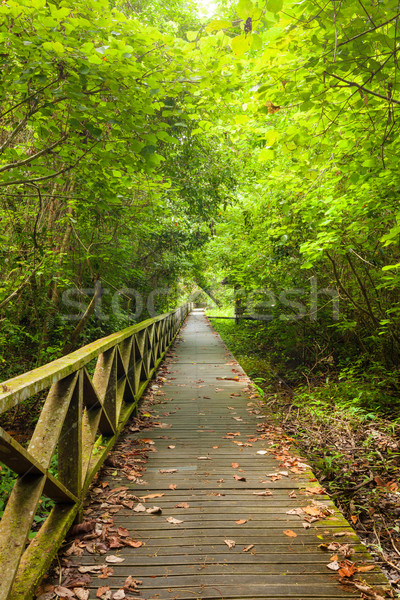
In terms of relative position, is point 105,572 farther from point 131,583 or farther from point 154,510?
point 154,510

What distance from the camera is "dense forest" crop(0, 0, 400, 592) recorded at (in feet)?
Answer: 9.11

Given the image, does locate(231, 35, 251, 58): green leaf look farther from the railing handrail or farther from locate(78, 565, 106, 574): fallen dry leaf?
locate(78, 565, 106, 574): fallen dry leaf

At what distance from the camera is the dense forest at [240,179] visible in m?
2.78

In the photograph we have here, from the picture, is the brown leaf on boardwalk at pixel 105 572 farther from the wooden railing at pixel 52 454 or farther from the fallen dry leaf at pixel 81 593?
the wooden railing at pixel 52 454

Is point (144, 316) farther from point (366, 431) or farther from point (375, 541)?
point (375, 541)

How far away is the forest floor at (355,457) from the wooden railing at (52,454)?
87.0 inches

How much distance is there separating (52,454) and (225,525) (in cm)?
135

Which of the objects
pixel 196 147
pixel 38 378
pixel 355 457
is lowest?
pixel 355 457

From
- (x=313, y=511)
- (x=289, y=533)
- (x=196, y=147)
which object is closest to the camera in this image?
(x=289, y=533)

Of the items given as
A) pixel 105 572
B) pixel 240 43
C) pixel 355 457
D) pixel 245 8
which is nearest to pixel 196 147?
pixel 240 43

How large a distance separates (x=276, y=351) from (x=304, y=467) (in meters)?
8.47

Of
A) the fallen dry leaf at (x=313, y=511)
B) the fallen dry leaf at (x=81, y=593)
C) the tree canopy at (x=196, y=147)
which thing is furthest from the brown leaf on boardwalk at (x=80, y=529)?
the tree canopy at (x=196, y=147)

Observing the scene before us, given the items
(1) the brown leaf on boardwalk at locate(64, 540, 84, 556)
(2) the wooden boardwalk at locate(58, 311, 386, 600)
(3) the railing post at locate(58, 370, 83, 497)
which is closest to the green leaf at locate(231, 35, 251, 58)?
(3) the railing post at locate(58, 370, 83, 497)

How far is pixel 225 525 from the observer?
2549mm
